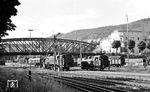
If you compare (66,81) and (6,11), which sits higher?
(6,11)

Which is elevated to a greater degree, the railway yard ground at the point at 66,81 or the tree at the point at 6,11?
the tree at the point at 6,11

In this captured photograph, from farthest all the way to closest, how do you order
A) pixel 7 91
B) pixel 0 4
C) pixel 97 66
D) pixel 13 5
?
pixel 97 66
pixel 13 5
pixel 0 4
pixel 7 91

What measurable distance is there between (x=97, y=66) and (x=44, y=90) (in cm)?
4375

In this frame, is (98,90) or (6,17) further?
(98,90)

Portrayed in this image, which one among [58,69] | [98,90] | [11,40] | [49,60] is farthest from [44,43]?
[98,90]

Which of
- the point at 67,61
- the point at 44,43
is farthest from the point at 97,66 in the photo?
the point at 44,43

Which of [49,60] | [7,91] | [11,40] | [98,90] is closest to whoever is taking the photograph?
[7,91]

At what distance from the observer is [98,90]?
24.5 metres

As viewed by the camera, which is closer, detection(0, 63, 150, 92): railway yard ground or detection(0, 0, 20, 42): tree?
detection(0, 0, 20, 42): tree

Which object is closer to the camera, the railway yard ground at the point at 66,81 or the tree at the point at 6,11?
the tree at the point at 6,11

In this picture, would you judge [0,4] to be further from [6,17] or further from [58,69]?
[58,69]

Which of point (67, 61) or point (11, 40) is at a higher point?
point (11, 40)

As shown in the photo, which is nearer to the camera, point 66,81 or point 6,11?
point 6,11

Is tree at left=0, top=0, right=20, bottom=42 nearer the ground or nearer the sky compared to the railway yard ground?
nearer the sky
